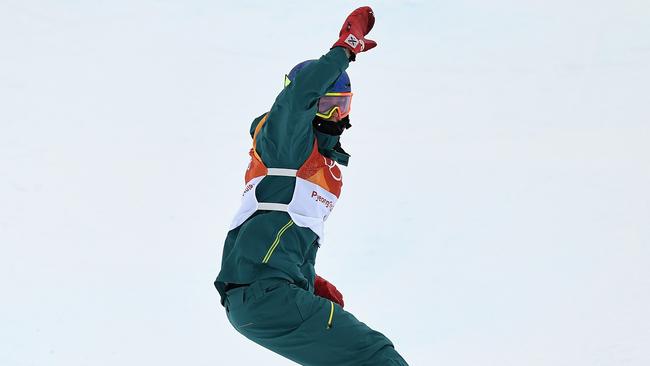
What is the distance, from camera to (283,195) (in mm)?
3146

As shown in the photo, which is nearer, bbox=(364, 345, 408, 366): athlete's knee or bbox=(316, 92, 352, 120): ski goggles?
bbox=(364, 345, 408, 366): athlete's knee

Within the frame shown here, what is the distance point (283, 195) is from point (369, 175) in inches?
111

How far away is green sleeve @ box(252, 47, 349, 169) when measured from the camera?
2982 mm

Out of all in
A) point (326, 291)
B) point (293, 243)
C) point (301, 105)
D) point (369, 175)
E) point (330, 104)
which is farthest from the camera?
point (369, 175)

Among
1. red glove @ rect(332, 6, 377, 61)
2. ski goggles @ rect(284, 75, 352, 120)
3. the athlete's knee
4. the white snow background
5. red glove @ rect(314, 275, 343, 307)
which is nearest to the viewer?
the athlete's knee

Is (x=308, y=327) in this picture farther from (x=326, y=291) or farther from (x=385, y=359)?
(x=326, y=291)

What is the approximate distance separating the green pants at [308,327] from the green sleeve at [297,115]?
414mm

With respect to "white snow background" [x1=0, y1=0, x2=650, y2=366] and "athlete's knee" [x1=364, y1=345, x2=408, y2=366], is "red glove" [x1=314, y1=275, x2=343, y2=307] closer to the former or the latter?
"athlete's knee" [x1=364, y1=345, x2=408, y2=366]

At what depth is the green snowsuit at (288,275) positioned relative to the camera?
9.84 ft

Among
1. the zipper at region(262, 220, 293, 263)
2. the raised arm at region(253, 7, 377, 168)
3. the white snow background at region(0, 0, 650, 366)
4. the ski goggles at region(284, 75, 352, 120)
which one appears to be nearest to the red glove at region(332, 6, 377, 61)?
the raised arm at region(253, 7, 377, 168)

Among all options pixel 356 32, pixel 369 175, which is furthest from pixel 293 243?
pixel 369 175

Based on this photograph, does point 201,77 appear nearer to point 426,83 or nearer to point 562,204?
point 426,83

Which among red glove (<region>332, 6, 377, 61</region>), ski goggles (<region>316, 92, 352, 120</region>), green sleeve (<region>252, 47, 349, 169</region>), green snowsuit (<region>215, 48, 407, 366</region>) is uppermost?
red glove (<region>332, 6, 377, 61</region>)

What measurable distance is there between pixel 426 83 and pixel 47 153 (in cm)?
262
